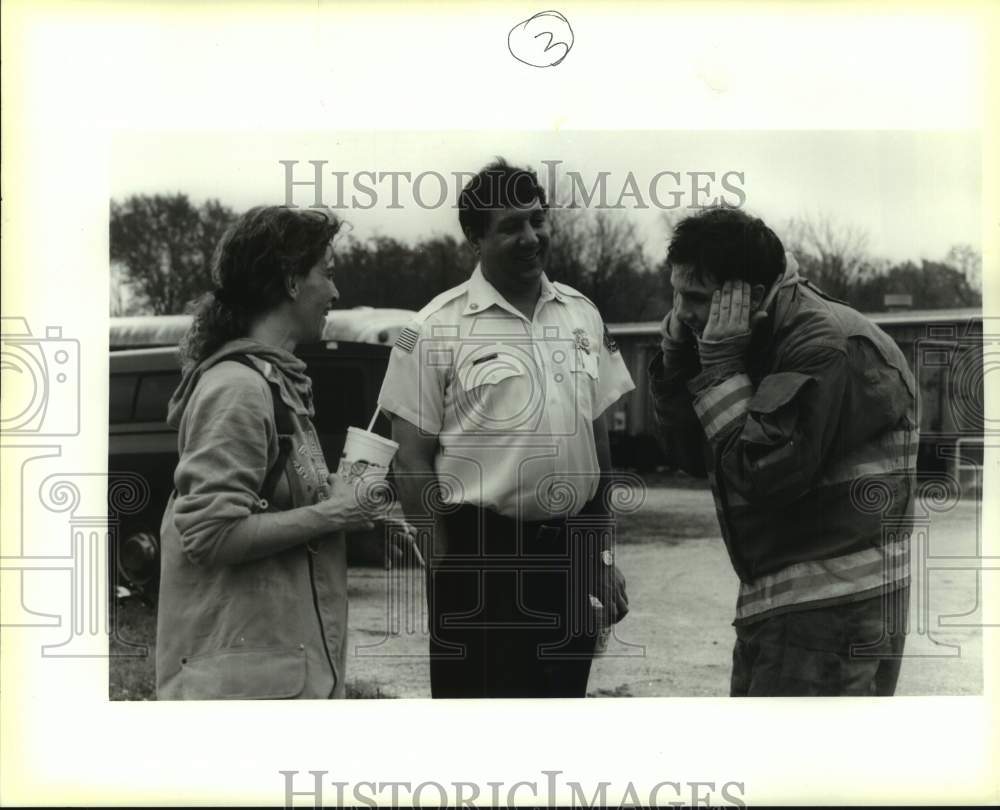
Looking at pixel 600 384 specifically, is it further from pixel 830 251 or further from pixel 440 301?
pixel 830 251

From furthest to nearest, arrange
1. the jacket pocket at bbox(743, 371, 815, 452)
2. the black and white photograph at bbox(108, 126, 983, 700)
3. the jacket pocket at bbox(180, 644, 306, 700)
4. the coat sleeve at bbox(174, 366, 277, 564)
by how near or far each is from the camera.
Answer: the black and white photograph at bbox(108, 126, 983, 700), the jacket pocket at bbox(743, 371, 815, 452), the jacket pocket at bbox(180, 644, 306, 700), the coat sleeve at bbox(174, 366, 277, 564)

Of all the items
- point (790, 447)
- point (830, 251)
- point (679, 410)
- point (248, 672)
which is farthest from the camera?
point (830, 251)

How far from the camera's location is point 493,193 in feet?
11.4

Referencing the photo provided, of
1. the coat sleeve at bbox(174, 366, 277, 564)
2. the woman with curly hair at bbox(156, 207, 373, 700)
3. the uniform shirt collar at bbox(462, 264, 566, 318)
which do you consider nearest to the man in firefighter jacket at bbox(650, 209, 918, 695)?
the uniform shirt collar at bbox(462, 264, 566, 318)

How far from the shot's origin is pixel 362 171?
136 inches

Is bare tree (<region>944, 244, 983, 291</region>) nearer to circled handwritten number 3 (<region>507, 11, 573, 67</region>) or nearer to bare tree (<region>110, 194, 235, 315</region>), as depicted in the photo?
circled handwritten number 3 (<region>507, 11, 573, 67</region>)

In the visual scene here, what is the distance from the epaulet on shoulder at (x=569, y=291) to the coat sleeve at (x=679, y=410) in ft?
0.83

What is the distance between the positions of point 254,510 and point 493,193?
116cm

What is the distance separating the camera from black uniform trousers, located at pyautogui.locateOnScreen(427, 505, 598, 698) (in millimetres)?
3410

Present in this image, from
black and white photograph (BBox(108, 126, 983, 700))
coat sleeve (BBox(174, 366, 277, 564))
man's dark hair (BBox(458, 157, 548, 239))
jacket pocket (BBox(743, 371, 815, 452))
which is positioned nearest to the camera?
coat sleeve (BBox(174, 366, 277, 564))

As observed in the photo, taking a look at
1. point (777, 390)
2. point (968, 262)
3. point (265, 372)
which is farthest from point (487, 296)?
point (968, 262)

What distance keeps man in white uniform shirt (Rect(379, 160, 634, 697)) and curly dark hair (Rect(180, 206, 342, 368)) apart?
387 millimetres

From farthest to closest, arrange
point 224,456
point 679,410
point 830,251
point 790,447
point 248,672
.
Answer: point 830,251 → point 679,410 → point 790,447 → point 248,672 → point 224,456

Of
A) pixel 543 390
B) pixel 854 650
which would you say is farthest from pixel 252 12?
pixel 854 650
